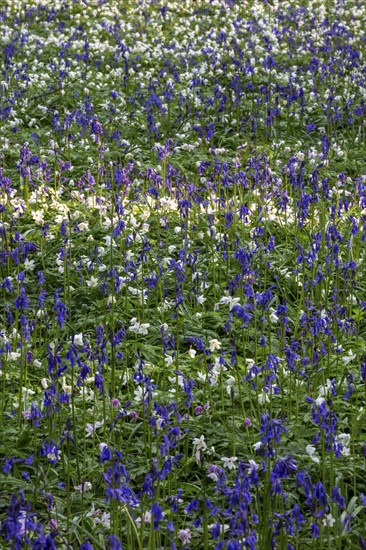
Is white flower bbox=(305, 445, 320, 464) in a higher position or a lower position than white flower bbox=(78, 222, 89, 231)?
lower

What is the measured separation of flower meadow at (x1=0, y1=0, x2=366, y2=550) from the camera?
11.5 feet

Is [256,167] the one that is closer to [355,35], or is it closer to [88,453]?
[88,453]

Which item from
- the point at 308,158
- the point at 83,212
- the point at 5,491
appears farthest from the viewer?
the point at 308,158

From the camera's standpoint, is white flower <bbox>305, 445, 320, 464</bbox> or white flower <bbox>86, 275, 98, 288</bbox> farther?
white flower <bbox>86, 275, 98, 288</bbox>

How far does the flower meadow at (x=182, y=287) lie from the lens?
11.5ft

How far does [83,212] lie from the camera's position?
709cm

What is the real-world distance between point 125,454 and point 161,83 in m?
7.89

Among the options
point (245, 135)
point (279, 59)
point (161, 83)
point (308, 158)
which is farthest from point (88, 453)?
point (279, 59)

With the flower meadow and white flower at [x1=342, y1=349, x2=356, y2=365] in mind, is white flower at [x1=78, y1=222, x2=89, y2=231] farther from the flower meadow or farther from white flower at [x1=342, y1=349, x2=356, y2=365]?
white flower at [x1=342, y1=349, x2=356, y2=365]

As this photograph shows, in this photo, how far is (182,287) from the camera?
596 centimetres

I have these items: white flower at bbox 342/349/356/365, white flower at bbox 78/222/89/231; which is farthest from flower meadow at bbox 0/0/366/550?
white flower at bbox 78/222/89/231

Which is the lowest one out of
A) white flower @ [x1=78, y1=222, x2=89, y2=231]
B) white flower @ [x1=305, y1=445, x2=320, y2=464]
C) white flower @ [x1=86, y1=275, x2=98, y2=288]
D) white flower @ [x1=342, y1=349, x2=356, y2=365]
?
white flower @ [x1=305, y1=445, x2=320, y2=464]

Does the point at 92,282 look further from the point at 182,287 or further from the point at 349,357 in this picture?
the point at 349,357

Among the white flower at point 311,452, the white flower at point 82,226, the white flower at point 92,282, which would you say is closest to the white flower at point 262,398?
the white flower at point 311,452
